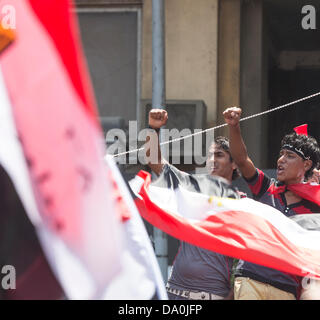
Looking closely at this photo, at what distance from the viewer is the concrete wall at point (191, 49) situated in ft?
31.8

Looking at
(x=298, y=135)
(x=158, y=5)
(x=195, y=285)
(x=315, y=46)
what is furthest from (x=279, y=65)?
(x=195, y=285)

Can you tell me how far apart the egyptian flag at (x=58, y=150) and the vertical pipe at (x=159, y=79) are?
16.7 ft

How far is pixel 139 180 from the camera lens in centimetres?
415

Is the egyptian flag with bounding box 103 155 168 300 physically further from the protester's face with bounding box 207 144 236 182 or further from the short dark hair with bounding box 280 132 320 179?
the short dark hair with bounding box 280 132 320 179

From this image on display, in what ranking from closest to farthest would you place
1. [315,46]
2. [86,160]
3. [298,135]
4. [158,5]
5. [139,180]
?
1. [86,160]
2. [139,180]
3. [298,135]
4. [158,5]
5. [315,46]

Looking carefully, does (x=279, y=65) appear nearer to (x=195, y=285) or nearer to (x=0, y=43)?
(x=195, y=285)

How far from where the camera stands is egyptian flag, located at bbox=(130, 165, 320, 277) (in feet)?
13.2

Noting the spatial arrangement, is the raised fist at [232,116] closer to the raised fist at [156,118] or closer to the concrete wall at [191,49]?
the raised fist at [156,118]

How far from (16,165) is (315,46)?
9.86m

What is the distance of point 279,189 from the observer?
4.86m
